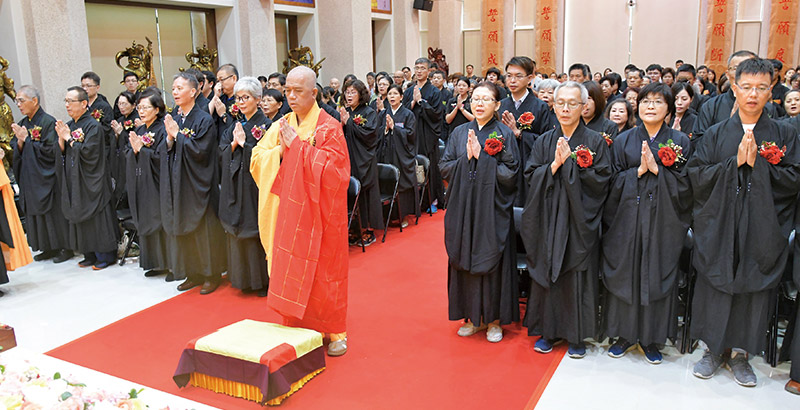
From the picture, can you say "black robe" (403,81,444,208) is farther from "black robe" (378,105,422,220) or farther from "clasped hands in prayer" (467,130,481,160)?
"clasped hands in prayer" (467,130,481,160)

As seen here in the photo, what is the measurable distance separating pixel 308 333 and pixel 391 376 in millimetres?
631

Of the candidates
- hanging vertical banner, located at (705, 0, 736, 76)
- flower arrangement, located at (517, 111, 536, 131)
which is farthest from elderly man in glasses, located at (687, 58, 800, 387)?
hanging vertical banner, located at (705, 0, 736, 76)

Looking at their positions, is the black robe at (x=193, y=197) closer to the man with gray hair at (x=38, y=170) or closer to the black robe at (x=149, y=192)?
the black robe at (x=149, y=192)

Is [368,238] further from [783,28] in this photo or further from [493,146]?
[783,28]

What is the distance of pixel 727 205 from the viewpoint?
3912mm

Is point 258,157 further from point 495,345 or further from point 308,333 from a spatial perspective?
point 495,345

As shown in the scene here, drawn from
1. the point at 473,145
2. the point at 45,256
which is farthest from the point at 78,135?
the point at 473,145

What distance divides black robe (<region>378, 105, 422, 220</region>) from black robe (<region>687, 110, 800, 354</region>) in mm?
4379

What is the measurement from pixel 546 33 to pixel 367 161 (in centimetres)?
1249

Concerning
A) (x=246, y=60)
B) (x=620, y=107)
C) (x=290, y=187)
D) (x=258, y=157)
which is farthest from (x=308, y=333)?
(x=246, y=60)

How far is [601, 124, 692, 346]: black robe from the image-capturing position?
13.5ft

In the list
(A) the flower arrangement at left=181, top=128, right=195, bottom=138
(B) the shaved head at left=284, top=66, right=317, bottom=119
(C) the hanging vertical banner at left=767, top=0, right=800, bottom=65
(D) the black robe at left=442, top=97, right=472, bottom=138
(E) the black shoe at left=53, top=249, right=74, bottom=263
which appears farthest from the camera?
(C) the hanging vertical banner at left=767, top=0, right=800, bottom=65

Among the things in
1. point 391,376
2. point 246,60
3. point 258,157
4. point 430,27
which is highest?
point 430,27

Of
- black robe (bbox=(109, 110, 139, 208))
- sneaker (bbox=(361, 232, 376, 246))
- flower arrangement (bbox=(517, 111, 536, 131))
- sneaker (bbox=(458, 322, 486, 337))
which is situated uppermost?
flower arrangement (bbox=(517, 111, 536, 131))
